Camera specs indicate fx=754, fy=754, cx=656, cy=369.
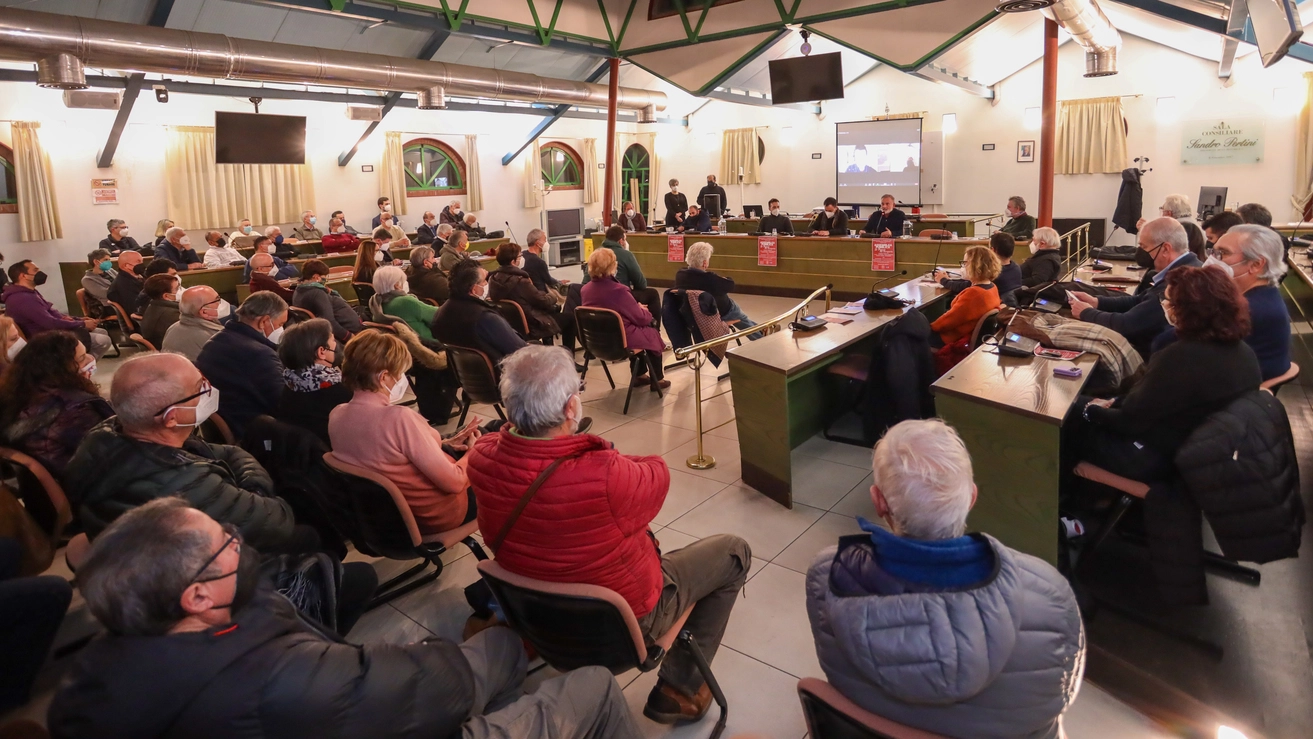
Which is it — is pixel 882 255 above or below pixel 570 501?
above

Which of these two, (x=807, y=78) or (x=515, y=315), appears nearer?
(x=515, y=315)

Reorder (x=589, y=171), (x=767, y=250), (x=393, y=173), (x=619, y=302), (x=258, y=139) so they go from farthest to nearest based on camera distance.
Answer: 1. (x=589, y=171)
2. (x=393, y=173)
3. (x=258, y=139)
4. (x=767, y=250)
5. (x=619, y=302)

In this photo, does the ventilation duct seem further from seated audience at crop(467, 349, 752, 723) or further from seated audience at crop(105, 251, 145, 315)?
seated audience at crop(105, 251, 145, 315)

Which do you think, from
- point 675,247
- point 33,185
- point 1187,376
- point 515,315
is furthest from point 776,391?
point 33,185

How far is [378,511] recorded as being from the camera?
7.90 feet

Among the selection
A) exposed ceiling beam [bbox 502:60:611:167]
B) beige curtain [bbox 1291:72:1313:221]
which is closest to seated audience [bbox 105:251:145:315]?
exposed ceiling beam [bbox 502:60:611:167]

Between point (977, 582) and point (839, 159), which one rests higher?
point (839, 159)

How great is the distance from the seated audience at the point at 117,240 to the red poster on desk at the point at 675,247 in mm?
6767

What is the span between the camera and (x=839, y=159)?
45.6 ft

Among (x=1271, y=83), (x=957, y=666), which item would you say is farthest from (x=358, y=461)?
(x=1271, y=83)

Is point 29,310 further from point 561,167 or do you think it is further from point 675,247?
point 561,167

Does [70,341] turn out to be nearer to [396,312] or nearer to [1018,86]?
[396,312]

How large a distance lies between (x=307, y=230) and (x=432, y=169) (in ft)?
9.79

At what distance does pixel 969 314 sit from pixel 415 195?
37.1 feet
